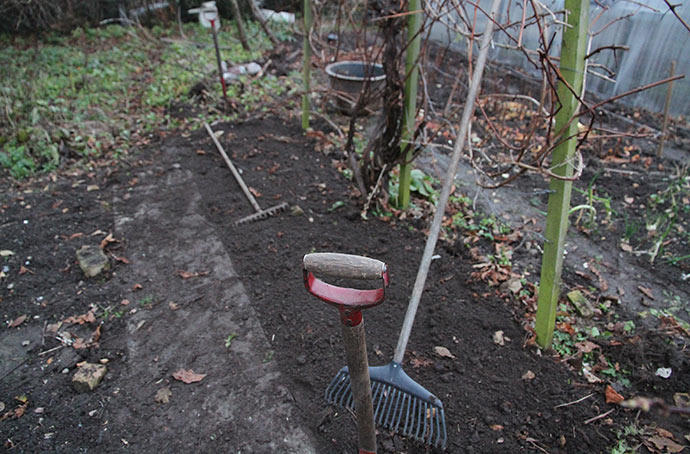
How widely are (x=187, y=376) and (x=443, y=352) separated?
1324mm

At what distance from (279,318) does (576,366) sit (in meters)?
1.58

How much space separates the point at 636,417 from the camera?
1.85 meters

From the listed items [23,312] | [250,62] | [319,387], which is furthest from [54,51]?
[319,387]

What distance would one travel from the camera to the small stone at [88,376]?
2.09 m

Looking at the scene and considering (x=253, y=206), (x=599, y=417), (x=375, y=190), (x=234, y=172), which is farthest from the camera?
(x=234, y=172)

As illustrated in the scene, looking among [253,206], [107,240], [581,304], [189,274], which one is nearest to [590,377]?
[581,304]

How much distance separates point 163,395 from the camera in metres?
2.07

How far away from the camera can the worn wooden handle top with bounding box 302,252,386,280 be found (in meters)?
1.21

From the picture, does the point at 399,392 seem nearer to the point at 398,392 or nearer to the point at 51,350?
the point at 398,392

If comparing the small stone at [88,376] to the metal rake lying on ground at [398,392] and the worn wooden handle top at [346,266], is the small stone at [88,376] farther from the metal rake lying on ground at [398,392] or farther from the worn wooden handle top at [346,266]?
the worn wooden handle top at [346,266]

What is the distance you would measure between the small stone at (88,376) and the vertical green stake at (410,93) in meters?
2.27

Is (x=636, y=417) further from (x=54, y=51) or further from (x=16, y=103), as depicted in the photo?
(x=54, y=51)

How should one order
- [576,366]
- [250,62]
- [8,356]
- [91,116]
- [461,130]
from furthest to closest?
[250,62] → [91,116] → [8,356] → [576,366] → [461,130]

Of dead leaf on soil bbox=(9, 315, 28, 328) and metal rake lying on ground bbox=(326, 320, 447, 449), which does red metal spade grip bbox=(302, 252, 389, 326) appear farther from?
dead leaf on soil bbox=(9, 315, 28, 328)
